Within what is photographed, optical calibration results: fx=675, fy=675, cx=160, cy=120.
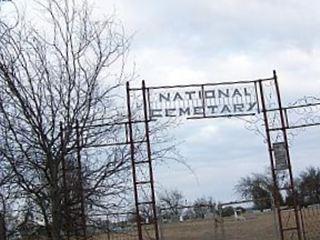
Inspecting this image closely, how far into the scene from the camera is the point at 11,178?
12.2 meters

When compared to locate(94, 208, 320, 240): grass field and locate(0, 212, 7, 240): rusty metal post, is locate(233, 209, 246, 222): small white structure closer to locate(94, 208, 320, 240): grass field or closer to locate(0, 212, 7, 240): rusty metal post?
locate(94, 208, 320, 240): grass field

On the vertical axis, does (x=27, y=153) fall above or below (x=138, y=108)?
below

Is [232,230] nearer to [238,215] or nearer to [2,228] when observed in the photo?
[238,215]

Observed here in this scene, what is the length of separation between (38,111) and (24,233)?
3921 mm

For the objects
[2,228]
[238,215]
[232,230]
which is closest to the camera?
[2,228]

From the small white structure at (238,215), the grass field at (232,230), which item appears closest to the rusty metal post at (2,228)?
the grass field at (232,230)

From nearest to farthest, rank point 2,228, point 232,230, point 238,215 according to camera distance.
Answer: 1. point 2,228
2. point 238,215
3. point 232,230

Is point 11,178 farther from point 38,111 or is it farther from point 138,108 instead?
point 138,108

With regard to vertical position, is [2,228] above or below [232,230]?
below

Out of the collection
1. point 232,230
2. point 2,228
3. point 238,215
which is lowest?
point 2,228

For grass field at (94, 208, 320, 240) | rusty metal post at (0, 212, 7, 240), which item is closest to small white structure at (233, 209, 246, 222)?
grass field at (94, 208, 320, 240)

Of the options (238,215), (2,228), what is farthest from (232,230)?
(2,228)

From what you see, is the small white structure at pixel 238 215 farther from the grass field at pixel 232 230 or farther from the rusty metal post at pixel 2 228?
the rusty metal post at pixel 2 228

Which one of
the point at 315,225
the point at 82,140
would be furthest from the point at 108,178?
the point at 315,225
